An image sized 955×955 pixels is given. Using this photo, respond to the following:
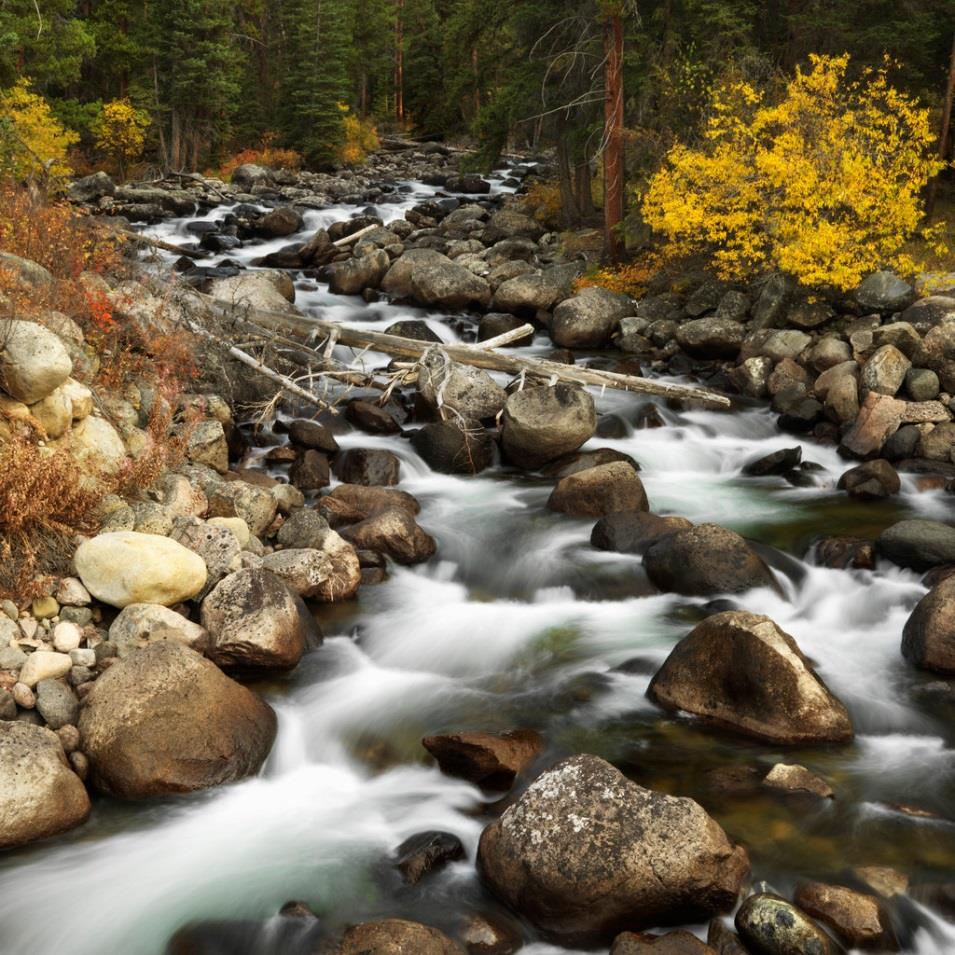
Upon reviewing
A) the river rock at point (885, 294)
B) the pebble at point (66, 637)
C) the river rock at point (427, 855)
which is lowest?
the river rock at point (427, 855)

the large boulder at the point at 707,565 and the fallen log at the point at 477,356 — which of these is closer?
the large boulder at the point at 707,565

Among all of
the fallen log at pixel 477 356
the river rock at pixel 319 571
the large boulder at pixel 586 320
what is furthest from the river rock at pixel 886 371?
the river rock at pixel 319 571

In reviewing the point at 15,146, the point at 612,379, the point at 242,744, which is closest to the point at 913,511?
the point at 612,379

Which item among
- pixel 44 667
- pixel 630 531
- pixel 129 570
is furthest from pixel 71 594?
pixel 630 531

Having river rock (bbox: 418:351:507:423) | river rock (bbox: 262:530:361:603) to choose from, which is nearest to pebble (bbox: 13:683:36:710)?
river rock (bbox: 262:530:361:603)

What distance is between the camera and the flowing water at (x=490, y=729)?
5.96 meters

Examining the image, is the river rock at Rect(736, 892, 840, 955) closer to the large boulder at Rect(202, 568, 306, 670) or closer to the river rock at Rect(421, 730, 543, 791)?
the river rock at Rect(421, 730, 543, 791)

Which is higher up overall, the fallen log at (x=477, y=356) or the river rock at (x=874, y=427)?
the fallen log at (x=477, y=356)

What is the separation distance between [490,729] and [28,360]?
5.29 m

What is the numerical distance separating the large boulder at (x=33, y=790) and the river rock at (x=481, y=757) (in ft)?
8.20

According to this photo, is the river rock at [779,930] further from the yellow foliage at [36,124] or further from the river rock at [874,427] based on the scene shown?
the yellow foliage at [36,124]

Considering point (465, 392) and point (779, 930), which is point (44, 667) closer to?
point (779, 930)

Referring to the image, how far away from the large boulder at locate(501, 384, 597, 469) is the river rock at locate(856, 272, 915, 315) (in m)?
6.44

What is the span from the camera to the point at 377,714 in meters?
8.13
